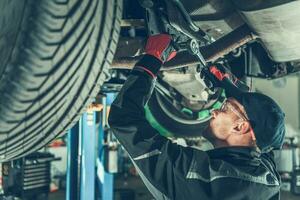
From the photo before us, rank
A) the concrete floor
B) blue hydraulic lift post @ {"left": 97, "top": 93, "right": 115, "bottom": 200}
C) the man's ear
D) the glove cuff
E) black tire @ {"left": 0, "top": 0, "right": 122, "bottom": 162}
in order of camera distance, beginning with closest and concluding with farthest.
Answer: black tire @ {"left": 0, "top": 0, "right": 122, "bottom": 162} < the glove cuff < the man's ear < blue hydraulic lift post @ {"left": 97, "top": 93, "right": 115, "bottom": 200} < the concrete floor

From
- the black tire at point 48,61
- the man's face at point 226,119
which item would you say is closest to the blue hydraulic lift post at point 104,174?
the man's face at point 226,119

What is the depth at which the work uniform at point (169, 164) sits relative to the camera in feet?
3.64

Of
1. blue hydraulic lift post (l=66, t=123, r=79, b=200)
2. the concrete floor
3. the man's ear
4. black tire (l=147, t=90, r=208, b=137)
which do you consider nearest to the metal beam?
the man's ear

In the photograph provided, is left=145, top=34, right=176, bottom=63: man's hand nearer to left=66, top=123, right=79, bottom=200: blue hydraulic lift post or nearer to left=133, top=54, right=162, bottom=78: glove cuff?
left=133, top=54, right=162, bottom=78: glove cuff

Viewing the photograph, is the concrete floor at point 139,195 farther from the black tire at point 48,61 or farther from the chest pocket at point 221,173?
the black tire at point 48,61

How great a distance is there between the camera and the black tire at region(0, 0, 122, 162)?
698 mm

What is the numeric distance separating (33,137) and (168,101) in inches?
56.4

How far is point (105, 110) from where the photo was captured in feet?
8.80

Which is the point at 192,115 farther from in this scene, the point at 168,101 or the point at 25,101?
the point at 25,101

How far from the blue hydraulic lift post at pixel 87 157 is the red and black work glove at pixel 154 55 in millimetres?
1091

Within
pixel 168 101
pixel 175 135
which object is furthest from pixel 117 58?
pixel 175 135

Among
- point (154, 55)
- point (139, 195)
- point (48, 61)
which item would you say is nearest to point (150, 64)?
point (154, 55)

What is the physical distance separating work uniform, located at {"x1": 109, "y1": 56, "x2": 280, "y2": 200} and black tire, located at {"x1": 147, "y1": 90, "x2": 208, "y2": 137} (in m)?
1.04

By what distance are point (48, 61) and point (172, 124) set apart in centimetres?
160
